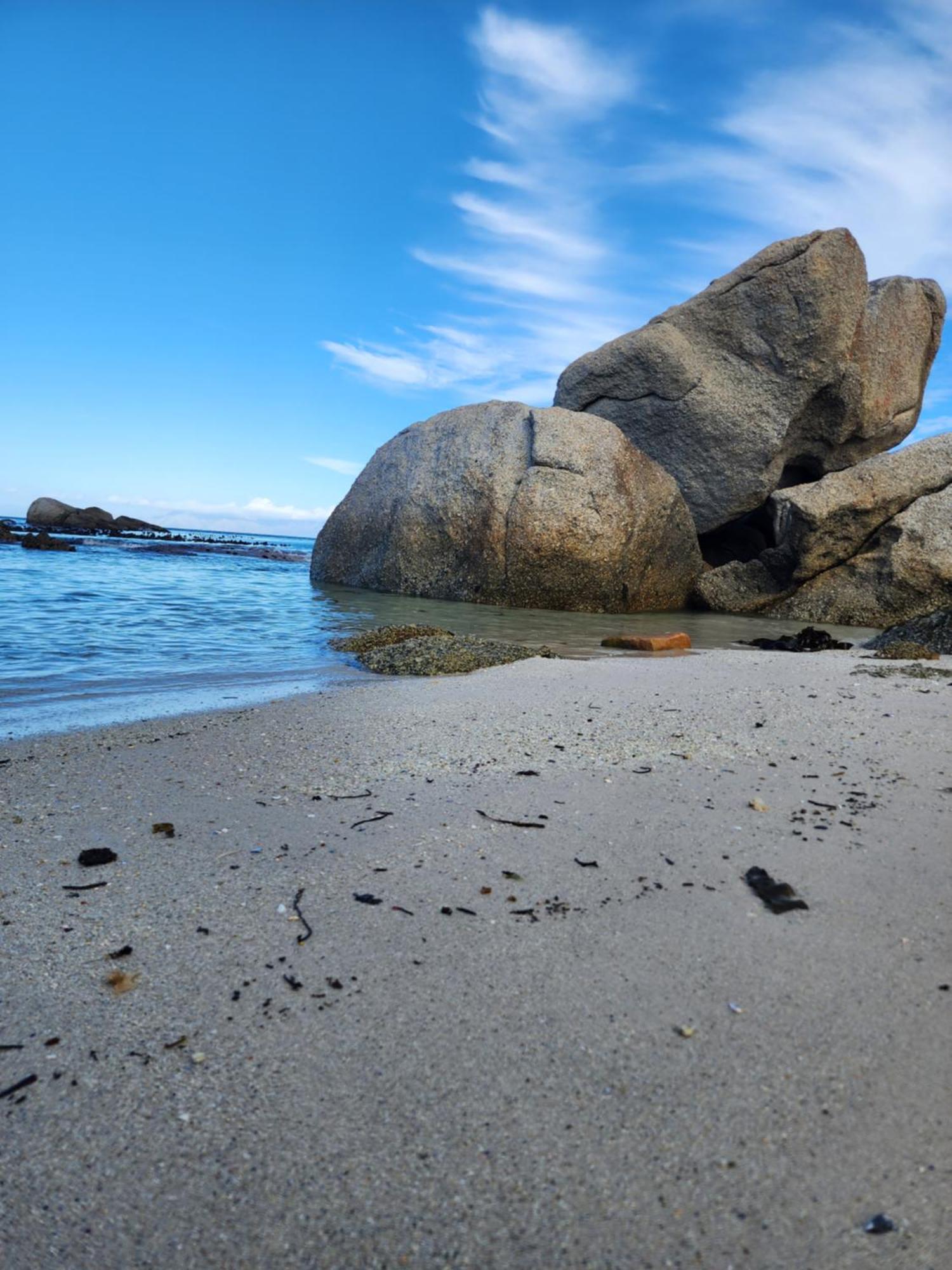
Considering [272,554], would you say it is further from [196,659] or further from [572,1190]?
[572,1190]

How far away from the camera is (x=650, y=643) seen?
7863 mm

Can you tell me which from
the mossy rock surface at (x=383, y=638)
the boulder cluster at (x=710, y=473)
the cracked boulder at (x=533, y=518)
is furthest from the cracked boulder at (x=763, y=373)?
the mossy rock surface at (x=383, y=638)

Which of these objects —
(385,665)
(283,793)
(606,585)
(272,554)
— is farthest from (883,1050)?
(272,554)

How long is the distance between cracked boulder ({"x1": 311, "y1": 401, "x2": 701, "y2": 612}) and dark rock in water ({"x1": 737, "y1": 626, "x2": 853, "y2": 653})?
4.22 m

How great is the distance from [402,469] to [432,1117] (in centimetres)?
1329

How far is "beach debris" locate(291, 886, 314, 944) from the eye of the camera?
1.97 meters

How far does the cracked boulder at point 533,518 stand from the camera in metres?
12.5

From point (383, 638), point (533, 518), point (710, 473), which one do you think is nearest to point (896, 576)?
point (710, 473)

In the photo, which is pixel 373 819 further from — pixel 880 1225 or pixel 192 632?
pixel 192 632

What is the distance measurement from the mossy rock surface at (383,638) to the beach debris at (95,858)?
503 cm

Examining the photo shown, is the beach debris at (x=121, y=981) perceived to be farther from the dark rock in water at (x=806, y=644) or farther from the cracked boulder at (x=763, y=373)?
the cracked boulder at (x=763, y=373)

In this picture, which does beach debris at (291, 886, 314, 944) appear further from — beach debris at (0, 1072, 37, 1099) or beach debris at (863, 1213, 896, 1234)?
beach debris at (863, 1213, 896, 1234)

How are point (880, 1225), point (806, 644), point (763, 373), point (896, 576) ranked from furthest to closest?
1. point (763, 373)
2. point (896, 576)
3. point (806, 644)
4. point (880, 1225)

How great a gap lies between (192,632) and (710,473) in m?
9.68
